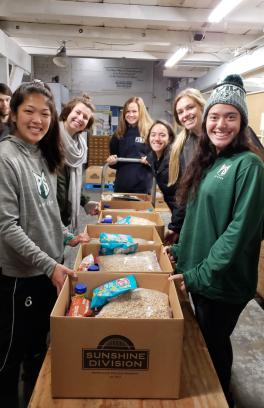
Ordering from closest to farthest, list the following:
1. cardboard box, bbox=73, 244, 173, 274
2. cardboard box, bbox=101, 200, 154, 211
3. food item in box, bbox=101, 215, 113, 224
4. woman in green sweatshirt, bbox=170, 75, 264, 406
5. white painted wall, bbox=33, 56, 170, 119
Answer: woman in green sweatshirt, bbox=170, 75, 264, 406
cardboard box, bbox=73, 244, 173, 274
food item in box, bbox=101, 215, 113, 224
cardboard box, bbox=101, 200, 154, 211
white painted wall, bbox=33, 56, 170, 119

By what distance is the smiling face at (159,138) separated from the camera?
98.3 inches

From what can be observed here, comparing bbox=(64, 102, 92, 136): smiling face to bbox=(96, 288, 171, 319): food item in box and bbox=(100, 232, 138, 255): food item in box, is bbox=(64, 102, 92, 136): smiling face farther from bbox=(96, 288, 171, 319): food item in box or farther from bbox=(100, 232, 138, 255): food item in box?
bbox=(96, 288, 171, 319): food item in box

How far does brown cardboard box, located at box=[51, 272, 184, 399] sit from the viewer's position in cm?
85

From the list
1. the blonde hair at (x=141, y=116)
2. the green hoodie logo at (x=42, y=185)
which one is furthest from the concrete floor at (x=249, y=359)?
the blonde hair at (x=141, y=116)

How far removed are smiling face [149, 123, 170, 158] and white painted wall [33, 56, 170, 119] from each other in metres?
7.77

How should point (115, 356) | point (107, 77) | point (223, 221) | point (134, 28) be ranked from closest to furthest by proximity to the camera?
point (115, 356) → point (223, 221) → point (134, 28) → point (107, 77)

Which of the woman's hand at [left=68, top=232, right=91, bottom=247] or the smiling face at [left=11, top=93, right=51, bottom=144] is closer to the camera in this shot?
the smiling face at [left=11, top=93, right=51, bottom=144]

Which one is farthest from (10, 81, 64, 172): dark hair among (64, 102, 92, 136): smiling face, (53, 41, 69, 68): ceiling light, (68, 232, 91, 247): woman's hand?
(53, 41, 69, 68): ceiling light

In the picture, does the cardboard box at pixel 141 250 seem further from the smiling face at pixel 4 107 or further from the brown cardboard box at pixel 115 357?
the smiling face at pixel 4 107

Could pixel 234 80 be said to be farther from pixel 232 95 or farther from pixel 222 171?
pixel 222 171

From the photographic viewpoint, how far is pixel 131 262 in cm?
140

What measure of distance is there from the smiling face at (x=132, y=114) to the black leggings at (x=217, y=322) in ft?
6.91

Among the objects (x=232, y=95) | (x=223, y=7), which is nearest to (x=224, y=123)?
(x=232, y=95)

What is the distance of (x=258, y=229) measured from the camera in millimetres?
1218
